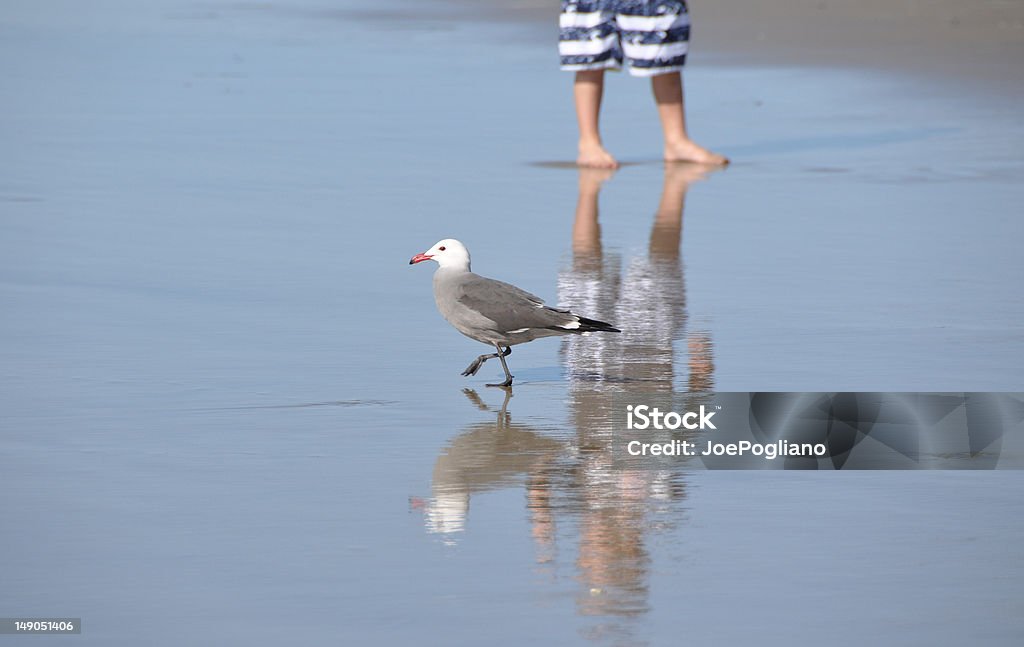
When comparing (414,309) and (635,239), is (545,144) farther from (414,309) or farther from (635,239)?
(414,309)

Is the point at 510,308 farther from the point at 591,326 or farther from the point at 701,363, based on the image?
the point at 701,363

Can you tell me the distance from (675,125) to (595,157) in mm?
559

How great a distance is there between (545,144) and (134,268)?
472 cm

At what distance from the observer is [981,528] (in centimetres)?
480

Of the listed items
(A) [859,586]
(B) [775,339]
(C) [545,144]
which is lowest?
(A) [859,586]

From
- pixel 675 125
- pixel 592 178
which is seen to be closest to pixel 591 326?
pixel 592 178

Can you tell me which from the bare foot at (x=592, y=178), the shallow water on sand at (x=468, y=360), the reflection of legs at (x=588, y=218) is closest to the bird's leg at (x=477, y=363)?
the shallow water on sand at (x=468, y=360)

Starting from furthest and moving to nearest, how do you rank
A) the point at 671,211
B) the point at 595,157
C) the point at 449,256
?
the point at 595,157 < the point at 671,211 < the point at 449,256

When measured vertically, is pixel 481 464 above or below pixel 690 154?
below

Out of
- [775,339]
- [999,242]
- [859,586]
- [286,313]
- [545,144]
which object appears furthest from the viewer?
[545,144]

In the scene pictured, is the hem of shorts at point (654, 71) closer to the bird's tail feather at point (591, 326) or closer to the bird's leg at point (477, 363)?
the bird's leg at point (477, 363)

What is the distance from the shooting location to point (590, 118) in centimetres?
1185

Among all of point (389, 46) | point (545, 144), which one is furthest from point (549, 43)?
point (545, 144)

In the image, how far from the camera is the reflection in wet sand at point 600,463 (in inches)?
175
